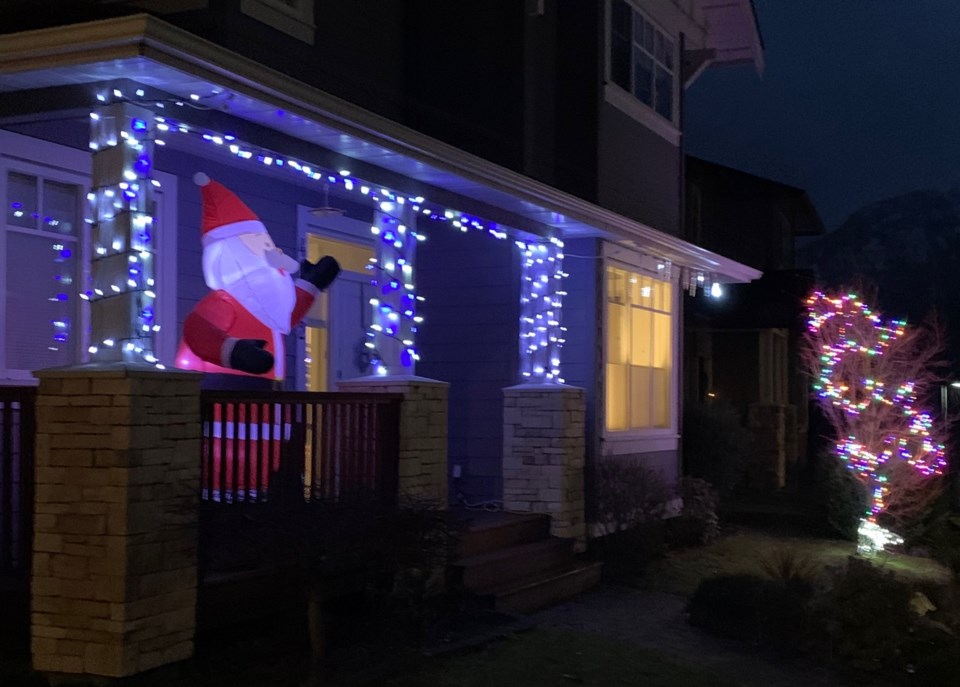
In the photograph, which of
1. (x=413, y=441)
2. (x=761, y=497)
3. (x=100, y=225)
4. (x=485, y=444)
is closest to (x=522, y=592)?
(x=413, y=441)

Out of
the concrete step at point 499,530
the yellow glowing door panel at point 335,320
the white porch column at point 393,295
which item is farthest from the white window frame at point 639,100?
the concrete step at point 499,530

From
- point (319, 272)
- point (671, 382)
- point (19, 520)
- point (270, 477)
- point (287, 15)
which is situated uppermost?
point (287, 15)

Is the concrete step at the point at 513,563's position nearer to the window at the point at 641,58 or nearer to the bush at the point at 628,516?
the bush at the point at 628,516

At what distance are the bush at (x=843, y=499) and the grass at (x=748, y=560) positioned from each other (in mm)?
234

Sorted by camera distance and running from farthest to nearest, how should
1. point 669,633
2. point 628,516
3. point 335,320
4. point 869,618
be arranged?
point 628,516 → point 335,320 → point 669,633 → point 869,618

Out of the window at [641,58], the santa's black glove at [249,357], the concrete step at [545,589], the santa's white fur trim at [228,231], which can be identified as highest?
the window at [641,58]

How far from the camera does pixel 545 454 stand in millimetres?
11141

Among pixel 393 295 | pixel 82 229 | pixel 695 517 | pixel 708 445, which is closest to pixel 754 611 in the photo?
pixel 393 295

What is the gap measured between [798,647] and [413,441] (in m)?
3.33

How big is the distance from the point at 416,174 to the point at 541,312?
2828 mm

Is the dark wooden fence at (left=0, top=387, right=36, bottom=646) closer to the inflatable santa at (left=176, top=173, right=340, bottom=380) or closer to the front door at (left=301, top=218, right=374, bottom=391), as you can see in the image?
the inflatable santa at (left=176, top=173, right=340, bottom=380)

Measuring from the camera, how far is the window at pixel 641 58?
44.2ft

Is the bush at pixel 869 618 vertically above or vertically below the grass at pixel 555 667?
above

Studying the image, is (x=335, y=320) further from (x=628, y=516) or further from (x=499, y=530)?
(x=628, y=516)
